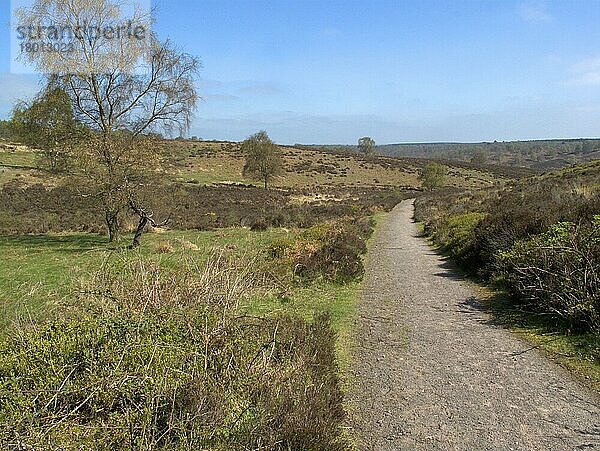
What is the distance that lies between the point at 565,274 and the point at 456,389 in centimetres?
360

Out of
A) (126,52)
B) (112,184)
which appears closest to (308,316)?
(112,184)

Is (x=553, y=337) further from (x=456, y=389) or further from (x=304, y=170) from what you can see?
(x=304, y=170)

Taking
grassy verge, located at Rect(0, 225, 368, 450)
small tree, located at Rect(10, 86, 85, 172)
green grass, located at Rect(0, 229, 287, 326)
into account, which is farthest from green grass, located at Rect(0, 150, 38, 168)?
grassy verge, located at Rect(0, 225, 368, 450)

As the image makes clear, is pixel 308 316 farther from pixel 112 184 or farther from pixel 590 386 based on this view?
pixel 112 184

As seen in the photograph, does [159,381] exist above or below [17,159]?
below

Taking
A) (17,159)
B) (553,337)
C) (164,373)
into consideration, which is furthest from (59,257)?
(17,159)

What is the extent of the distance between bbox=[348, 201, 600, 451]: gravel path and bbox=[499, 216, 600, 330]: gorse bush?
95cm

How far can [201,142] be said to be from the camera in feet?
328

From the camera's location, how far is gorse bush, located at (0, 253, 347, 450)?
11.4 ft

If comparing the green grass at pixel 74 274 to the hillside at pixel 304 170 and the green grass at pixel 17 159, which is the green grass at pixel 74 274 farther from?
the green grass at pixel 17 159

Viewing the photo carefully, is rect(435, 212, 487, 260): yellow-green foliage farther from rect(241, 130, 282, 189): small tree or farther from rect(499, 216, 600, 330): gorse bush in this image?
rect(241, 130, 282, 189): small tree

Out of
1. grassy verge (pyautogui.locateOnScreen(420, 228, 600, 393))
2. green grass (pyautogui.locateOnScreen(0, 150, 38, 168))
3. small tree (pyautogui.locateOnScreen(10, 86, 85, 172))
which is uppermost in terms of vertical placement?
small tree (pyautogui.locateOnScreen(10, 86, 85, 172))

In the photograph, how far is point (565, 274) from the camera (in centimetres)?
803

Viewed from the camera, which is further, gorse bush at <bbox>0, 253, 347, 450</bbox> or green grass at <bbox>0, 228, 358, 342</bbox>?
green grass at <bbox>0, 228, 358, 342</bbox>
